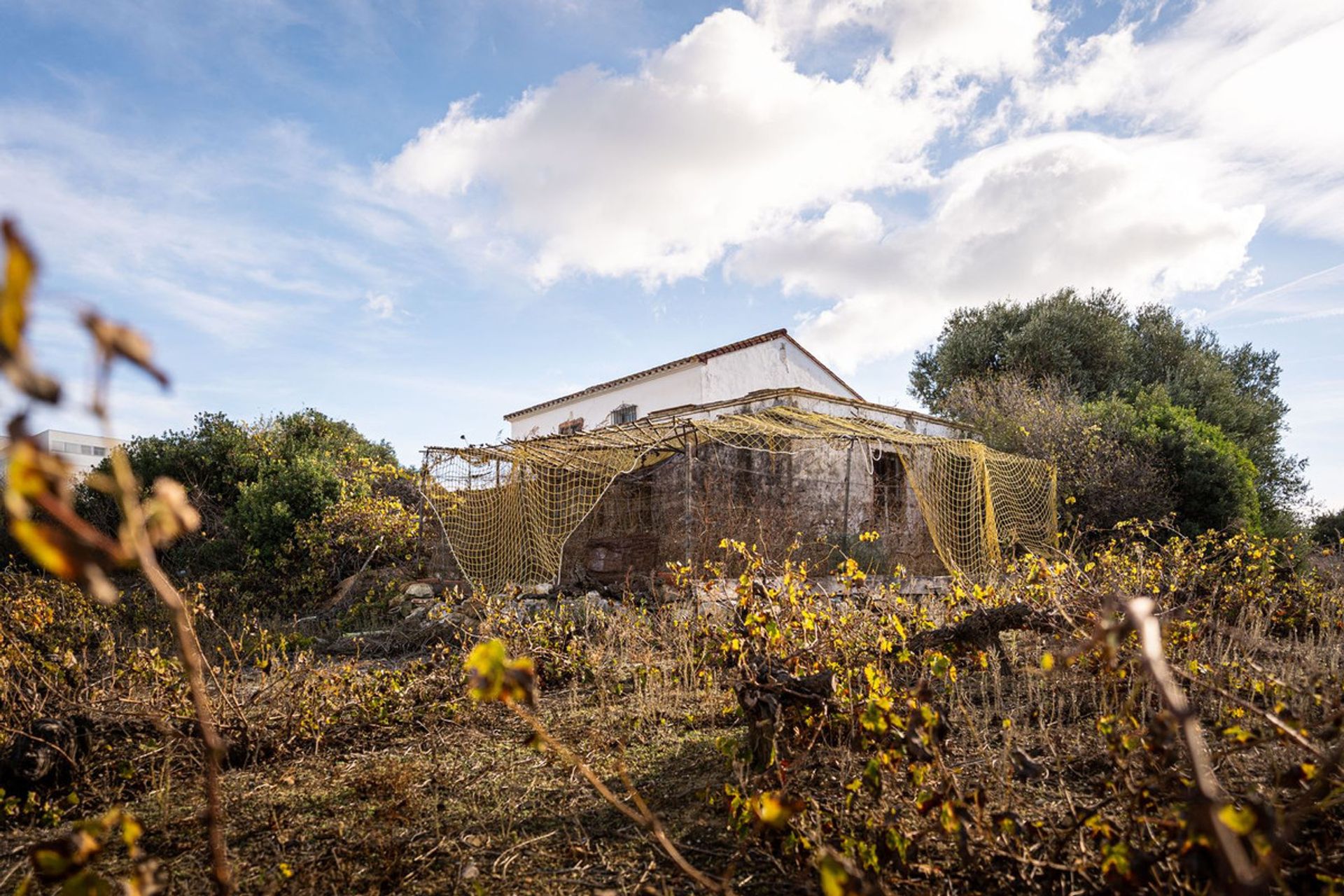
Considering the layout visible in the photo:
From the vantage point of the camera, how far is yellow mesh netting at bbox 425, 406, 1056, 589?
9.88 m

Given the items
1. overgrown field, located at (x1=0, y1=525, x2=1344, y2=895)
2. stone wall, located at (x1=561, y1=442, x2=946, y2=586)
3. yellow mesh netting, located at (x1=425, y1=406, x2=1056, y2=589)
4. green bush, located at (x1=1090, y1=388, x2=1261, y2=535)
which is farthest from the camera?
green bush, located at (x1=1090, y1=388, x2=1261, y2=535)

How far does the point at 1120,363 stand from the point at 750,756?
20.2 metres

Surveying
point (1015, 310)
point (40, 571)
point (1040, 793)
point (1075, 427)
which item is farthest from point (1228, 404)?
point (40, 571)

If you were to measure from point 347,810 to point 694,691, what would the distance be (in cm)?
201

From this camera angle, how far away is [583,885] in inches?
95.3

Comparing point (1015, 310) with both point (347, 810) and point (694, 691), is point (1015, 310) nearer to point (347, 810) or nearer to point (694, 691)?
point (694, 691)

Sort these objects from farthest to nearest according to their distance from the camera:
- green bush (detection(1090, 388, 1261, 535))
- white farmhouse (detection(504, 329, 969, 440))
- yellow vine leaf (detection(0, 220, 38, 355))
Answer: white farmhouse (detection(504, 329, 969, 440)) → green bush (detection(1090, 388, 1261, 535)) → yellow vine leaf (detection(0, 220, 38, 355))

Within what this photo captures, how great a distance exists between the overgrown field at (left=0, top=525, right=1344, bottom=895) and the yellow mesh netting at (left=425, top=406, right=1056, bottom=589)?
14.9 feet

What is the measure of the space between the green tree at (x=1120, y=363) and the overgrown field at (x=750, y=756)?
15.0 m

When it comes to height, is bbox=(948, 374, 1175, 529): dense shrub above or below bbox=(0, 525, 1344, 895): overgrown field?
above

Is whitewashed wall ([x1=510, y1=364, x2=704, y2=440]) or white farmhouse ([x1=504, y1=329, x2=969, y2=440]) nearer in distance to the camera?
white farmhouse ([x1=504, y1=329, x2=969, y2=440])

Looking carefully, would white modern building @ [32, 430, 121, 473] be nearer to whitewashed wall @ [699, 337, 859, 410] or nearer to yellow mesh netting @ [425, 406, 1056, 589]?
yellow mesh netting @ [425, 406, 1056, 589]

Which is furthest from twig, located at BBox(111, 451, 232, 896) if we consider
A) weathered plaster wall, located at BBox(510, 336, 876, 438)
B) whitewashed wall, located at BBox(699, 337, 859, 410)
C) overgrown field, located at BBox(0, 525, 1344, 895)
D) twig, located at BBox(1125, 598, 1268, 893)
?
whitewashed wall, located at BBox(699, 337, 859, 410)

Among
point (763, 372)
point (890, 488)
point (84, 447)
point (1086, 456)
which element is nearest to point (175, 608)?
point (890, 488)
